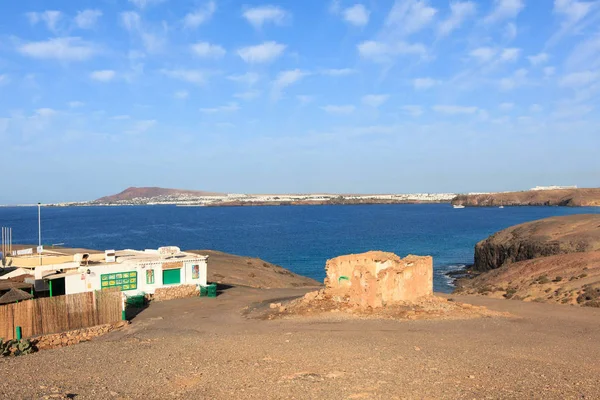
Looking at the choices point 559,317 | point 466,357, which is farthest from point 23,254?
point 559,317

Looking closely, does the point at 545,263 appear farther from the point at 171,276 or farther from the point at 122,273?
the point at 122,273

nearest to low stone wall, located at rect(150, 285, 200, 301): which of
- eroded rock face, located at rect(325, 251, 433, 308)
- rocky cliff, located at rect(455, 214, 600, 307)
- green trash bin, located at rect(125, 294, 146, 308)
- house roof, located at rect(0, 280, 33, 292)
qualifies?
green trash bin, located at rect(125, 294, 146, 308)

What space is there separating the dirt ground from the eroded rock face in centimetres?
207

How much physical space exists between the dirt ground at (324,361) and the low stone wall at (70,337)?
60 centimetres

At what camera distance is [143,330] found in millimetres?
21922

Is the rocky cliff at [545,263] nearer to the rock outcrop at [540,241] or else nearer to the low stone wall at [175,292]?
the rock outcrop at [540,241]

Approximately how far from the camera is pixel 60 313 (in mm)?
20703

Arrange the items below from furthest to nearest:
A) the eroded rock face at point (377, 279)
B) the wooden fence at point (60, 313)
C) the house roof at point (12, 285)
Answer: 1. the eroded rock face at point (377, 279)
2. the house roof at point (12, 285)
3. the wooden fence at point (60, 313)

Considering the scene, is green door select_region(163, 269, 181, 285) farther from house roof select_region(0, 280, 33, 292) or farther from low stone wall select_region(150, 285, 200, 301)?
house roof select_region(0, 280, 33, 292)

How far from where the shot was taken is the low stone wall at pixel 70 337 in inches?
773

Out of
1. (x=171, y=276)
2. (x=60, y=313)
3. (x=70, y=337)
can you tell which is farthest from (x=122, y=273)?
(x=70, y=337)

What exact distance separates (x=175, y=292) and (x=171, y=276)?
3.06 ft

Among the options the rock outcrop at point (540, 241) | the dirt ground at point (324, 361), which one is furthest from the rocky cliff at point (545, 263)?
the dirt ground at point (324, 361)

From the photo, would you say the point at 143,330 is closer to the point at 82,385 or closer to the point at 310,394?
the point at 82,385
